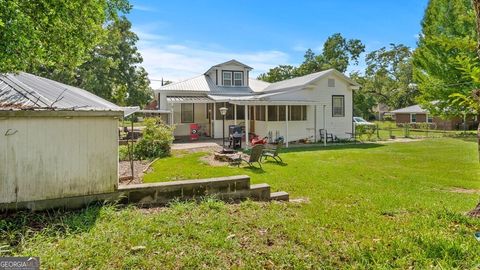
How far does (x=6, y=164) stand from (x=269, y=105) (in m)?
16.0

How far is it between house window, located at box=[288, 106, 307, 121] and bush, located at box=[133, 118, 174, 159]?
9.31 m

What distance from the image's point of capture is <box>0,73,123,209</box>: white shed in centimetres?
485

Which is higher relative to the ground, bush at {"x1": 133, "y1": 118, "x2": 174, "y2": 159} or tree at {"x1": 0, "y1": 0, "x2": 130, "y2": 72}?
tree at {"x1": 0, "y1": 0, "x2": 130, "y2": 72}

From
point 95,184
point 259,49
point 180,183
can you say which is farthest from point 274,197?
point 259,49

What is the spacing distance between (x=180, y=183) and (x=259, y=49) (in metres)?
32.9

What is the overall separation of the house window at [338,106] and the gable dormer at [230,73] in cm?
782

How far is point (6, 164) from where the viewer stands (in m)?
4.82

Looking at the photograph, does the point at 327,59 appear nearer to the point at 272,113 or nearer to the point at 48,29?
the point at 272,113

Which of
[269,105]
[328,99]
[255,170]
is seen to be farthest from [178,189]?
[328,99]

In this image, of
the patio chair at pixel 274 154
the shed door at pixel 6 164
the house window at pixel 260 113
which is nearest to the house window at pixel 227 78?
the house window at pixel 260 113

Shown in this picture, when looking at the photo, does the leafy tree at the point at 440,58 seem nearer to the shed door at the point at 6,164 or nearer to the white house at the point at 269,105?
the white house at the point at 269,105

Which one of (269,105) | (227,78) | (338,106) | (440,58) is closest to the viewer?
(269,105)

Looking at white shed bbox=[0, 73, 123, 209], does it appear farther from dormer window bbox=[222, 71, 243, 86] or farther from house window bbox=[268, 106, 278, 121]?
dormer window bbox=[222, 71, 243, 86]

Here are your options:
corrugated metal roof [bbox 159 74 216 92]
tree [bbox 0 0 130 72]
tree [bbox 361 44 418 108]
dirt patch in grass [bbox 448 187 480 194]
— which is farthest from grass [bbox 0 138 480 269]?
tree [bbox 361 44 418 108]
